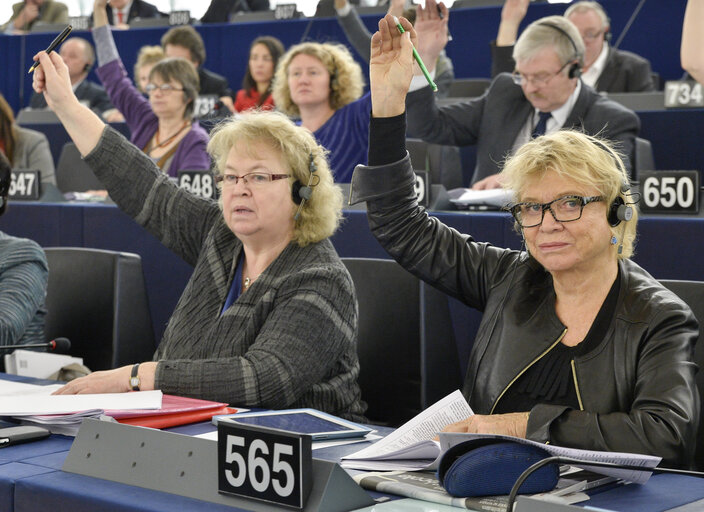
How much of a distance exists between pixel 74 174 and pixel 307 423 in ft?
12.3

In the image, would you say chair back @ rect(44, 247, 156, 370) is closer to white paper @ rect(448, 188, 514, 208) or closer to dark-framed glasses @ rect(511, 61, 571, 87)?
white paper @ rect(448, 188, 514, 208)

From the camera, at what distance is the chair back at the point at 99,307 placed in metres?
2.64

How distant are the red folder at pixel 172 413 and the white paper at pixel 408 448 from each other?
1.09ft

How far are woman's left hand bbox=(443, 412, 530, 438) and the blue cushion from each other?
0.27 meters

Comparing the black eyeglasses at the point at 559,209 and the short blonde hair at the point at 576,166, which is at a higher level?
the short blonde hair at the point at 576,166

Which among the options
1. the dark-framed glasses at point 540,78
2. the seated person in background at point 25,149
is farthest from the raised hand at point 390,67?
the seated person in background at point 25,149

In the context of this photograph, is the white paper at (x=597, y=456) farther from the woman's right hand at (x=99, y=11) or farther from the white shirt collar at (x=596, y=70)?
the white shirt collar at (x=596, y=70)

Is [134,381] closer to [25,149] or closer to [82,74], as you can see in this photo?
[25,149]

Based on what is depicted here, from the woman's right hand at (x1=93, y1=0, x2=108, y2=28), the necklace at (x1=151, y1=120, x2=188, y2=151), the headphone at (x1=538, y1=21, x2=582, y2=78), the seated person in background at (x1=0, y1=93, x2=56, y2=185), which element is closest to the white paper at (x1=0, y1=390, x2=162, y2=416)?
the headphone at (x1=538, y1=21, x2=582, y2=78)

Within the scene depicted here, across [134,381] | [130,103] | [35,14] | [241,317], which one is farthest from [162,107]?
[35,14]

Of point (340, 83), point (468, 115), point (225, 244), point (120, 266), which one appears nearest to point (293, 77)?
point (340, 83)

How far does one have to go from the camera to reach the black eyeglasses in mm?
1725

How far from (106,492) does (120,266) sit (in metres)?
1.44

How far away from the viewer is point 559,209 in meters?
1.74
